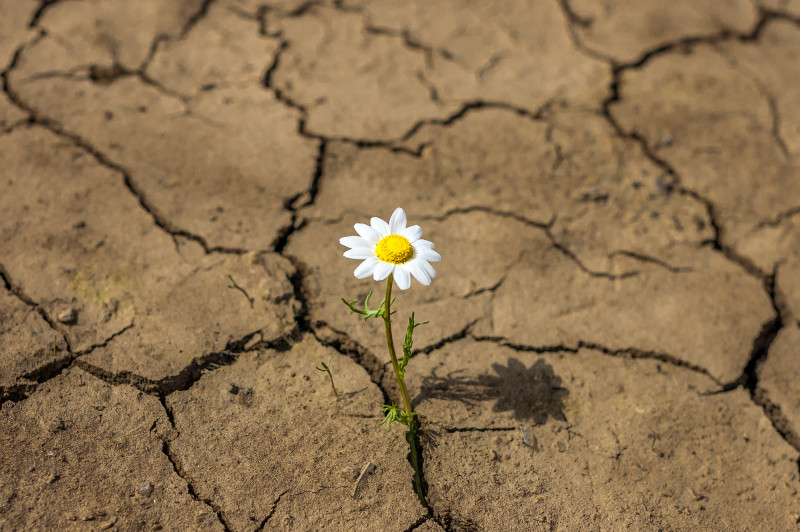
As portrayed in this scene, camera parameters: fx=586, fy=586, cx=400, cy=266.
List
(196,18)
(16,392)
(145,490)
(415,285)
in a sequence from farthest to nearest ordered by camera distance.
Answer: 1. (196,18)
2. (415,285)
3. (16,392)
4. (145,490)

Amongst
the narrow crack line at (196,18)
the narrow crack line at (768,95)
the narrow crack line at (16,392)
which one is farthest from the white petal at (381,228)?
the narrow crack line at (768,95)

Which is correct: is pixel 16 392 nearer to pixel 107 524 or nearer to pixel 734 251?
pixel 107 524

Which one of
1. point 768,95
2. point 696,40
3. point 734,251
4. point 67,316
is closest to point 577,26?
point 696,40

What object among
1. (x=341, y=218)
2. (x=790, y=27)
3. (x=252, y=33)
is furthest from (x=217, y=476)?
(x=790, y=27)

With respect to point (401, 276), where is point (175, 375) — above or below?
below

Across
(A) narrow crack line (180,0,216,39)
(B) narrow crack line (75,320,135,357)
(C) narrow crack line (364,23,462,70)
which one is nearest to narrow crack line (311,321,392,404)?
(B) narrow crack line (75,320,135,357)

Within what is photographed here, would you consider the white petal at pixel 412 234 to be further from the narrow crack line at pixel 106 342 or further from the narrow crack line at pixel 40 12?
the narrow crack line at pixel 40 12
